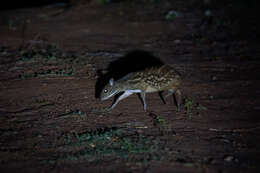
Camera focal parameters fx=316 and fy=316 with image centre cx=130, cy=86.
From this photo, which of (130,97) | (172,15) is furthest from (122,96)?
(172,15)

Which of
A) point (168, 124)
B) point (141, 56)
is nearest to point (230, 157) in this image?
point (168, 124)

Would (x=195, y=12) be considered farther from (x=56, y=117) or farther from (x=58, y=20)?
(x=56, y=117)

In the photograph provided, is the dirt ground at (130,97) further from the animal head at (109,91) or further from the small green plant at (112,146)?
the animal head at (109,91)

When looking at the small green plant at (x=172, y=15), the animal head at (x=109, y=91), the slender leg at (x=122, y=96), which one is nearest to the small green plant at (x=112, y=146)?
the slender leg at (x=122, y=96)

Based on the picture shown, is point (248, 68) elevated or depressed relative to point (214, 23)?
depressed

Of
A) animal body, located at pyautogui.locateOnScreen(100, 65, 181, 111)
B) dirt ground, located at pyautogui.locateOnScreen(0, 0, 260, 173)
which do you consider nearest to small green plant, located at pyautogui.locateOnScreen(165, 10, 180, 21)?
dirt ground, located at pyautogui.locateOnScreen(0, 0, 260, 173)

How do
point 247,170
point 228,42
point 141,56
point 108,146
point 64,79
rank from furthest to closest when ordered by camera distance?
1. point 228,42
2. point 141,56
3. point 64,79
4. point 108,146
5. point 247,170

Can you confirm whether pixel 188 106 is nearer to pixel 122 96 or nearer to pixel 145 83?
pixel 145 83
